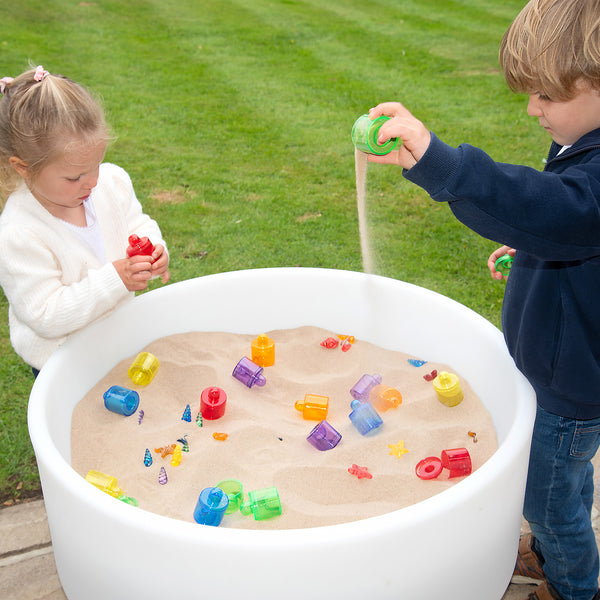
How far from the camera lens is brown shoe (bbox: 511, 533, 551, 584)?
1.57 m

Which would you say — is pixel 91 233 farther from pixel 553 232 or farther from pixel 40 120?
pixel 553 232

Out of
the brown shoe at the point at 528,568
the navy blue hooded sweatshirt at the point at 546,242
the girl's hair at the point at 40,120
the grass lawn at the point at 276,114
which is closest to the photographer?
the navy blue hooded sweatshirt at the point at 546,242

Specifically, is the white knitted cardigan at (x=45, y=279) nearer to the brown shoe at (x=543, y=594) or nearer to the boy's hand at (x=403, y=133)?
the boy's hand at (x=403, y=133)

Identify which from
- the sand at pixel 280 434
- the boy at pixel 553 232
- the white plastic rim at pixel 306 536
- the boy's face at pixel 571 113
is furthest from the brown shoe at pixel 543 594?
the boy's face at pixel 571 113

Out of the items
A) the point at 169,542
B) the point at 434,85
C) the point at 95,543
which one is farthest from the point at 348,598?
the point at 434,85

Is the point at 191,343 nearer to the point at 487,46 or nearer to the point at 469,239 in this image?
the point at 469,239

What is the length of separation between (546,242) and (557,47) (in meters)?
0.32

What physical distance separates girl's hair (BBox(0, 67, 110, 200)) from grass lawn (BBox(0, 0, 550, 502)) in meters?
0.86

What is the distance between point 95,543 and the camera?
1.10 m

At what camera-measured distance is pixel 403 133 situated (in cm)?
105

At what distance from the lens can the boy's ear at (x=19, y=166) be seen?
1495 mm

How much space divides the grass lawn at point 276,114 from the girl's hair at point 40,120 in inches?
33.8

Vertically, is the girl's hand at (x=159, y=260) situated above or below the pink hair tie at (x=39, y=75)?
below

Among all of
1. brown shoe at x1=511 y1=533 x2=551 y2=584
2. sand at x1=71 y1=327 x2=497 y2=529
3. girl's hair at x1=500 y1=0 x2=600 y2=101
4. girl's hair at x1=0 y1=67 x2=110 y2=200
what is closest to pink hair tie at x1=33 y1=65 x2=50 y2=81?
girl's hair at x1=0 y1=67 x2=110 y2=200
